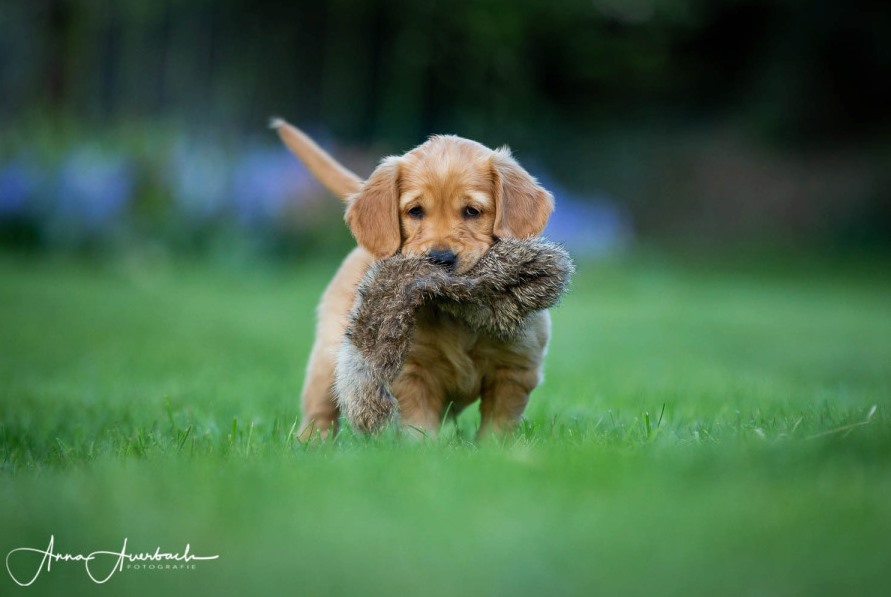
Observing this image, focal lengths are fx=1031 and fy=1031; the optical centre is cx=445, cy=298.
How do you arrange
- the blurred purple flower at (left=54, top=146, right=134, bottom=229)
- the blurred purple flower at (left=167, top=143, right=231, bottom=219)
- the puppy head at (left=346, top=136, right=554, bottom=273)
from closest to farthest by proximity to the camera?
the puppy head at (left=346, top=136, right=554, bottom=273)
the blurred purple flower at (left=54, top=146, right=134, bottom=229)
the blurred purple flower at (left=167, top=143, right=231, bottom=219)

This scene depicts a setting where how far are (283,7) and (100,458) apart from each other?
38.2ft

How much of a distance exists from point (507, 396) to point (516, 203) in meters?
0.72

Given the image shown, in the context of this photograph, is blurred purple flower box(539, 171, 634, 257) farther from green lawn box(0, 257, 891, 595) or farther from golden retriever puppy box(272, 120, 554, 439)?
golden retriever puppy box(272, 120, 554, 439)

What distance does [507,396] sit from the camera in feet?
10.9

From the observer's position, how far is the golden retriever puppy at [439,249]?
129 inches

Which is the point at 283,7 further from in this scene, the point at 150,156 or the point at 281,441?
the point at 281,441

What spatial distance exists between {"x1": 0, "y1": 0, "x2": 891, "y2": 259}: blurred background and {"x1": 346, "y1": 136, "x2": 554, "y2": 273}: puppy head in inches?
287

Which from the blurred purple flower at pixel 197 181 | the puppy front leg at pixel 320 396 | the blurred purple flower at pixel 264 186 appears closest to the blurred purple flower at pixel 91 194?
the blurred purple flower at pixel 197 181

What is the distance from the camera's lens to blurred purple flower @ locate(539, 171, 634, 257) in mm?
11828

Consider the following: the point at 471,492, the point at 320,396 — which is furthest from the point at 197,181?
the point at 471,492

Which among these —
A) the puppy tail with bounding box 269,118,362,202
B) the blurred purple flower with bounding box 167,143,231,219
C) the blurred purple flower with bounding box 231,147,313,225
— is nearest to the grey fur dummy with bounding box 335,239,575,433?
the puppy tail with bounding box 269,118,362,202

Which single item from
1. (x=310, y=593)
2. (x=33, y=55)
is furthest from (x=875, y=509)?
(x=33, y=55)

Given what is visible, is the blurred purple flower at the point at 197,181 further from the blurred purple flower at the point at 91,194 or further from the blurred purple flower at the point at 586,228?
the blurred purple flower at the point at 586,228

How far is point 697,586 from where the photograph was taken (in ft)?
5.76
